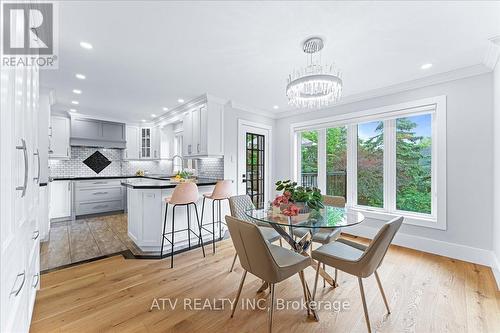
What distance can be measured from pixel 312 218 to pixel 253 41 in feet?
5.98

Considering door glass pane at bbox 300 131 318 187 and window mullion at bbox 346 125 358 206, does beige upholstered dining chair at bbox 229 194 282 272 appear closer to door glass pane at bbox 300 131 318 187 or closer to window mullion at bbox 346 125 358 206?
window mullion at bbox 346 125 358 206

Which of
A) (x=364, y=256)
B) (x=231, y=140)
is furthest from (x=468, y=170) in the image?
(x=231, y=140)

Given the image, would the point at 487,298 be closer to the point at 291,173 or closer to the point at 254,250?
the point at 254,250

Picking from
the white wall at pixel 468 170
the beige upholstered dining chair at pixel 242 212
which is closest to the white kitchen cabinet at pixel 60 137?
the beige upholstered dining chair at pixel 242 212

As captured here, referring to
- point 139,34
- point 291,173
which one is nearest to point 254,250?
point 139,34

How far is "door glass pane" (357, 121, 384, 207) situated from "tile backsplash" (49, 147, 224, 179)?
99.6 inches

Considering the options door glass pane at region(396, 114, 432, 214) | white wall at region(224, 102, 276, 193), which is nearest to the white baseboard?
door glass pane at region(396, 114, 432, 214)

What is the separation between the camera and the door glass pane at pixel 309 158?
4.53 metres

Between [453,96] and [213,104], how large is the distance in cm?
353

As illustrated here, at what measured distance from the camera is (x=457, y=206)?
2852 millimetres

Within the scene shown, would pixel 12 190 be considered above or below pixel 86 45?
below

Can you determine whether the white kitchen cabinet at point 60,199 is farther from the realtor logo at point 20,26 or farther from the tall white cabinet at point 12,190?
the tall white cabinet at point 12,190

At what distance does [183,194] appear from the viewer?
9.09 ft

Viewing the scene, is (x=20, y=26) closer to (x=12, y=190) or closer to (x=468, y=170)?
(x=12, y=190)
